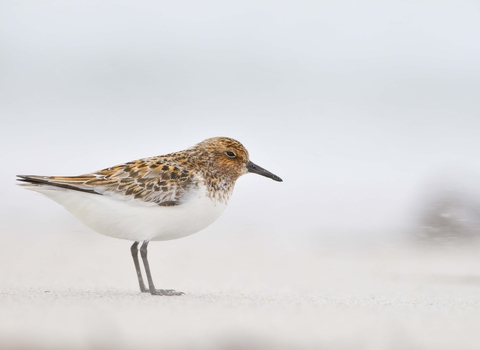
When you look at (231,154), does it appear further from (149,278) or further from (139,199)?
(149,278)

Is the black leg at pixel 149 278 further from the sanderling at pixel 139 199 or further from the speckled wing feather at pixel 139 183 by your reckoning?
the speckled wing feather at pixel 139 183

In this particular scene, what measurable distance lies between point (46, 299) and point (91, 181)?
0.80 meters

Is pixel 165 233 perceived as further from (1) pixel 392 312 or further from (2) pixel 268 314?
(1) pixel 392 312

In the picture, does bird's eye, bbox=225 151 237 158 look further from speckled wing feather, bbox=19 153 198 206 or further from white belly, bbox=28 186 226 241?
white belly, bbox=28 186 226 241

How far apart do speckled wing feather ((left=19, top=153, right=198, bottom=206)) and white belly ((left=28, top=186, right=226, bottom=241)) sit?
0.04m

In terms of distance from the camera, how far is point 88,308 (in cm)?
433

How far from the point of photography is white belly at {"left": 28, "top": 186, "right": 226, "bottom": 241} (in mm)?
4770

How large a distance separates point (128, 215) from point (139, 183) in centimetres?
23

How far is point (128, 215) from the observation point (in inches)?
188

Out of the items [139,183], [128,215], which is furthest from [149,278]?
[139,183]

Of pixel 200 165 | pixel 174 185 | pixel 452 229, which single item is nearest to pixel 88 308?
pixel 174 185

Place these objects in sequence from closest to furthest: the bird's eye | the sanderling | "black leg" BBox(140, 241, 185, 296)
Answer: the sanderling
"black leg" BBox(140, 241, 185, 296)
the bird's eye

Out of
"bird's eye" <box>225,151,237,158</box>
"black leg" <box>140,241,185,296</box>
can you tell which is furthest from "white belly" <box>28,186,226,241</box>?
"bird's eye" <box>225,151,237,158</box>

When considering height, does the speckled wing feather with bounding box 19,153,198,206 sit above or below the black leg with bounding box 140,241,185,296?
above
